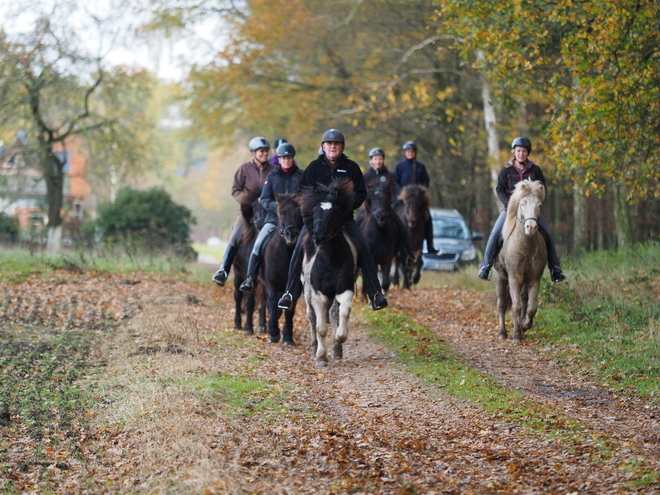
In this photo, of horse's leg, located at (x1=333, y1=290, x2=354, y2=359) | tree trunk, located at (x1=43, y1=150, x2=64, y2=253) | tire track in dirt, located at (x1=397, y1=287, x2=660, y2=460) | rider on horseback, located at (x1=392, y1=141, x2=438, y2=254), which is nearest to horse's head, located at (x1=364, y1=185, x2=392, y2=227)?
tire track in dirt, located at (x1=397, y1=287, x2=660, y2=460)

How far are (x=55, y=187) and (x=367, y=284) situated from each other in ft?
78.0

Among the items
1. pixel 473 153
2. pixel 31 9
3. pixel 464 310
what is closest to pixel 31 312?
pixel 464 310

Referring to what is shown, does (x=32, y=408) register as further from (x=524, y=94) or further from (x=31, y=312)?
(x=524, y=94)

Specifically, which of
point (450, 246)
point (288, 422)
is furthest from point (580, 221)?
point (288, 422)

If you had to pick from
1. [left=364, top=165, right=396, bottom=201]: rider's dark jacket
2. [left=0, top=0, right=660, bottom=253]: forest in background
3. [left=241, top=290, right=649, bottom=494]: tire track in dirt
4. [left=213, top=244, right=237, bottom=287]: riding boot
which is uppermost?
[left=0, top=0, right=660, bottom=253]: forest in background

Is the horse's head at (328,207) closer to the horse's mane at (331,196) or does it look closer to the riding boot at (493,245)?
the horse's mane at (331,196)

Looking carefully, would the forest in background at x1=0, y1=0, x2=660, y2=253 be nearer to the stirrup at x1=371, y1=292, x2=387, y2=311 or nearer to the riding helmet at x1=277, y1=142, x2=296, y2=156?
the riding helmet at x1=277, y1=142, x2=296, y2=156

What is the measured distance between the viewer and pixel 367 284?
1110 cm

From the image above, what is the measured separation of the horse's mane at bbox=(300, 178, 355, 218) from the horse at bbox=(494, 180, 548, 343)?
289cm

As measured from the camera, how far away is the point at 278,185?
12.4m

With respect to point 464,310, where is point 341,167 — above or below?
above

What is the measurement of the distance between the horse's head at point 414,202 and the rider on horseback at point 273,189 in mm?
5545

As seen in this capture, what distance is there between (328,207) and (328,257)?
2.26 ft

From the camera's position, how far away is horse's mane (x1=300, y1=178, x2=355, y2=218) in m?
10.4
